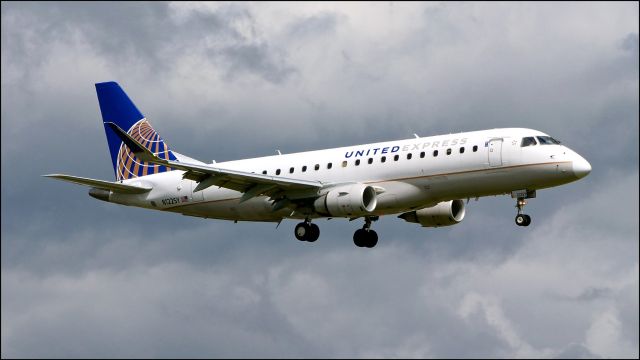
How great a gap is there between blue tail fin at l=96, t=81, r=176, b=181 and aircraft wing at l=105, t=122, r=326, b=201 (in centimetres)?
1043

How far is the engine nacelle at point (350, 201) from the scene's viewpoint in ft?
205

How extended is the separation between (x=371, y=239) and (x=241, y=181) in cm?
887

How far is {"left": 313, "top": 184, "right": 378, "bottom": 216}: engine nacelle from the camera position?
6259 centimetres

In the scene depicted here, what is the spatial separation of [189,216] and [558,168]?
20.6 meters

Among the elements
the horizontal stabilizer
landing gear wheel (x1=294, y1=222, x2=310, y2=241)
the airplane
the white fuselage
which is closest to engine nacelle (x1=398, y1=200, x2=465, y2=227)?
the airplane

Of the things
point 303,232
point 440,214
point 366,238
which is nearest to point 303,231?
point 303,232

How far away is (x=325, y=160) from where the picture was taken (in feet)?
217

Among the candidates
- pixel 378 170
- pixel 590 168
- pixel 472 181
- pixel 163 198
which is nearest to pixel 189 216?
pixel 163 198

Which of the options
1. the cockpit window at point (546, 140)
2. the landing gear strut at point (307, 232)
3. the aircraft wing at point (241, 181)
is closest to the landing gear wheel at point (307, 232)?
the landing gear strut at point (307, 232)

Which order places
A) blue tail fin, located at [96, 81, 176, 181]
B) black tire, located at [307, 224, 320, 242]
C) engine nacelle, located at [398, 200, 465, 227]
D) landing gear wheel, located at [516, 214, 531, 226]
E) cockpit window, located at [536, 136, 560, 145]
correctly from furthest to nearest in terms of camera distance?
blue tail fin, located at [96, 81, 176, 181] → engine nacelle, located at [398, 200, 465, 227] → black tire, located at [307, 224, 320, 242] → cockpit window, located at [536, 136, 560, 145] → landing gear wheel, located at [516, 214, 531, 226]

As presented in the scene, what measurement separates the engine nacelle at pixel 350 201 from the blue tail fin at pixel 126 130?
13648 millimetres

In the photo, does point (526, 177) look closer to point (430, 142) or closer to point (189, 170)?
point (430, 142)

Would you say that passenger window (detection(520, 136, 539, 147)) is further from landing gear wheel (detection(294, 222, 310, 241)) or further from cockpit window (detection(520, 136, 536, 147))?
landing gear wheel (detection(294, 222, 310, 241))

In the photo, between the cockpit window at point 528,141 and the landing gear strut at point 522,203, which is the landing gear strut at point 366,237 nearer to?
the landing gear strut at point 522,203
